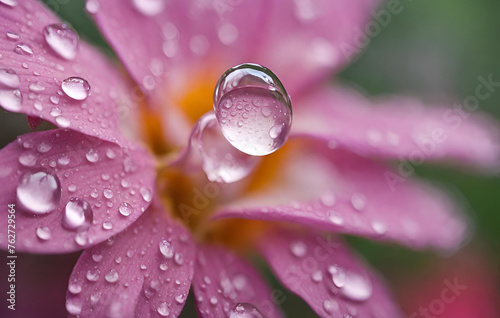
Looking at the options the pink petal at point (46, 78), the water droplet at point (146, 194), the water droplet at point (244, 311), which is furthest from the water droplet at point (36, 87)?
the water droplet at point (244, 311)

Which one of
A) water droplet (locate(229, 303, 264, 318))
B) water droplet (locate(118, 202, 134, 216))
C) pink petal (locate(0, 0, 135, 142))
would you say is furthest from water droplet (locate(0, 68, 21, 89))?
water droplet (locate(229, 303, 264, 318))

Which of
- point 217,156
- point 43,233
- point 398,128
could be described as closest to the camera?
point 43,233

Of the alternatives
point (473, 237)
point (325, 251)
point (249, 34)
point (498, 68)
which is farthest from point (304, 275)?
point (498, 68)

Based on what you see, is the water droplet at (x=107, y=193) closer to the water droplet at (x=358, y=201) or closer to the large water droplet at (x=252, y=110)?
the large water droplet at (x=252, y=110)

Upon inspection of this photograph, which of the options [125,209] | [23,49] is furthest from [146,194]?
[23,49]

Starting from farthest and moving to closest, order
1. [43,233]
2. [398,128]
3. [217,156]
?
[398,128], [217,156], [43,233]

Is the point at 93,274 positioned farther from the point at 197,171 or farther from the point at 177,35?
the point at 177,35

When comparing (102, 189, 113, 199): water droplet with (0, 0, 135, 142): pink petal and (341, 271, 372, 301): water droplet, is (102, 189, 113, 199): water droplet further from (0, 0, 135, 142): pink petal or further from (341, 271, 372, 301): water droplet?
(341, 271, 372, 301): water droplet
